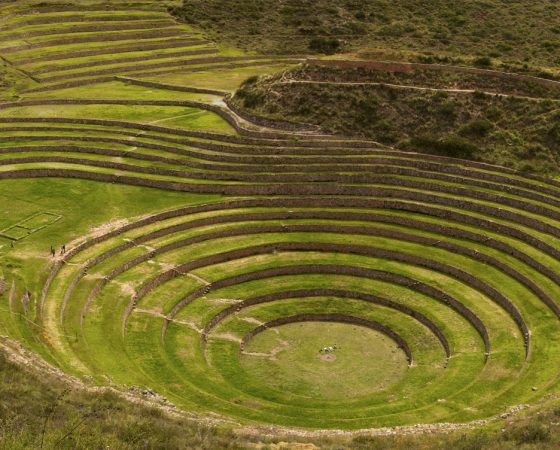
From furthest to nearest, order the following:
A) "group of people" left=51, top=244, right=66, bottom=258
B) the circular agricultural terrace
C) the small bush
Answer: "group of people" left=51, top=244, right=66, bottom=258 < the circular agricultural terrace < the small bush

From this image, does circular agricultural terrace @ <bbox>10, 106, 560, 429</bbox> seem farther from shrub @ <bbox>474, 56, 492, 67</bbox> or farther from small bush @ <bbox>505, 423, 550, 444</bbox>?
shrub @ <bbox>474, 56, 492, 67</bbox>

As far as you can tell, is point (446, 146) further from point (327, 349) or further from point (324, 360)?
point (324, 360)

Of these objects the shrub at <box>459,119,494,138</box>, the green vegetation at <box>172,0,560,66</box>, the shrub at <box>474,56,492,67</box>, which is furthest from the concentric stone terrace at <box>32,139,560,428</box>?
the green vegetation at <box>172,0,560,66</box>

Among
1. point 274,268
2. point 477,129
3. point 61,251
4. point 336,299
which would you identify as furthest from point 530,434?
point 477,129

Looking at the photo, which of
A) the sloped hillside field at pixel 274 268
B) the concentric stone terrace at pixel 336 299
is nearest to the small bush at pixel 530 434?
the sloped hillside field at pixel 274 268

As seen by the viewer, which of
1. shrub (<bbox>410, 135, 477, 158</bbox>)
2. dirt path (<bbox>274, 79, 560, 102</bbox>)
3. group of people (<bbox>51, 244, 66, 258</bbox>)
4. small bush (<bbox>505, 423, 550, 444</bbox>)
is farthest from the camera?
dirt path (<bbox>274, 79, 560, 102</bbox>)

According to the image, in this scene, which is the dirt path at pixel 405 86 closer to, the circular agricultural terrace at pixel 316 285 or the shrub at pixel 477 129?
the shrub at pixel 477 129

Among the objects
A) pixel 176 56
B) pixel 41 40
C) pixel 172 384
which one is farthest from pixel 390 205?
pixel 41 40
